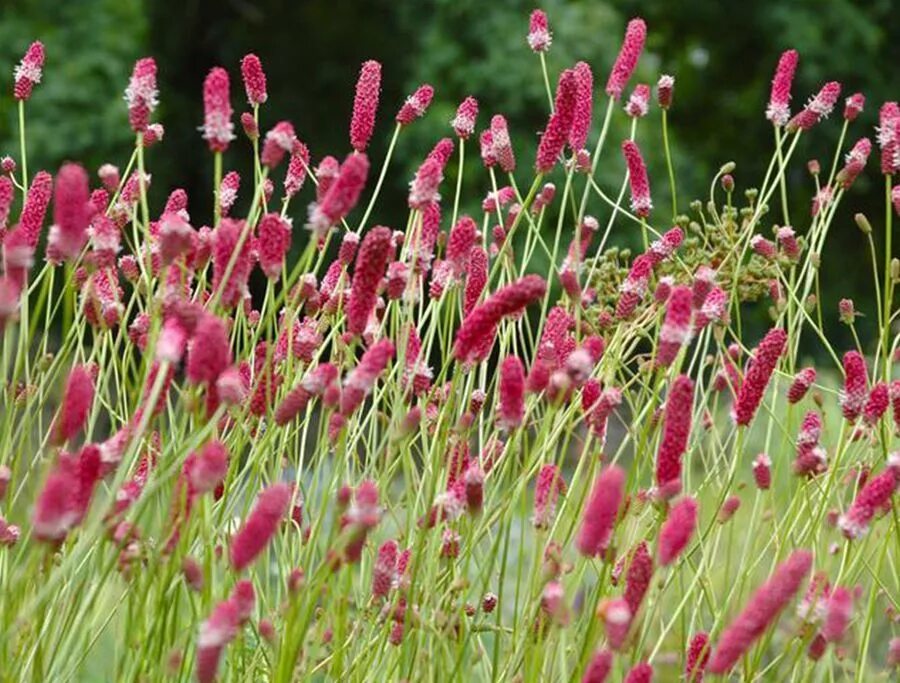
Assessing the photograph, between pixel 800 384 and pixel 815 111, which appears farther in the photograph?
pixel 815 111

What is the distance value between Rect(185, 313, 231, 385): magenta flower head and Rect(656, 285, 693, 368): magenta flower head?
1.36 ft

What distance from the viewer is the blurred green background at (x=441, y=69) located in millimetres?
10000

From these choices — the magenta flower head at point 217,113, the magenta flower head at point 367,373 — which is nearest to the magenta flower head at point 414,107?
the magenta flower head at point 217,113

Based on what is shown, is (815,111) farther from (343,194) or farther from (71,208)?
(71,208)

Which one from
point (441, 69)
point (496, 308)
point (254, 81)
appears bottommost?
point (496, 308)

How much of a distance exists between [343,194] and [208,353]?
18 cm

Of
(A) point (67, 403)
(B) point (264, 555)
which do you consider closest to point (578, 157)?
(B) point (264, 555)

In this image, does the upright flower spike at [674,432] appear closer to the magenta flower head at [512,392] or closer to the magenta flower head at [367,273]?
the magenta flower head at [512,392]

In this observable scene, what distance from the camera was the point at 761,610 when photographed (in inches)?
50.4

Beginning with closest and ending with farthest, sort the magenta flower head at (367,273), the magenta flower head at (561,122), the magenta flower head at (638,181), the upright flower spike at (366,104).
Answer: the magenta flower head at (367,273), the magenta flower head at (561,122), the upright flower spike at (366,104), the magenta flower head at (638,181)

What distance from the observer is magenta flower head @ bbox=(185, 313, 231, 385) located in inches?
52.7

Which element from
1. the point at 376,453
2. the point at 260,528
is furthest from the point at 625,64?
the point at 260,528

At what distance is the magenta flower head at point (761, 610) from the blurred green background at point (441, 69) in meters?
8.25

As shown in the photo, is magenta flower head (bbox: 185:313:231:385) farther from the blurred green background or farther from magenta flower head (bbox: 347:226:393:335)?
the blurred green background
